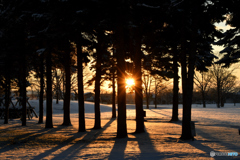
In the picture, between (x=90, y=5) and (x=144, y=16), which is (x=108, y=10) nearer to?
(x=90, y=5)

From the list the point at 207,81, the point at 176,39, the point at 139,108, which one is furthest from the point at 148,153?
the point at 207,81

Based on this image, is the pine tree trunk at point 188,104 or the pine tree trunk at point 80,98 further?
the pine tree trunk at point 80,98

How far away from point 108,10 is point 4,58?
50.9ft

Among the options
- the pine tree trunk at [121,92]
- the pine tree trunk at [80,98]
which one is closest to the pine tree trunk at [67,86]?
the pine tree trunk at [80,98]

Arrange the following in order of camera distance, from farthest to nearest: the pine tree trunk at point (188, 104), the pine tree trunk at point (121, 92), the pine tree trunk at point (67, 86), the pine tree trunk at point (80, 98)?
the pine tree trunk at point (67, 86) → the pine tree trunk at point (80, 98) → the pine tree trunk at point (121, 92) → the pine tree trunk at point (188, 104)

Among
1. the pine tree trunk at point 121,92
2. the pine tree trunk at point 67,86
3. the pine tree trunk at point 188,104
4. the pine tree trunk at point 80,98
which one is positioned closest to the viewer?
the pine tree trunk at point 188,104

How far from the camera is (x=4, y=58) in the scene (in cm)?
2453

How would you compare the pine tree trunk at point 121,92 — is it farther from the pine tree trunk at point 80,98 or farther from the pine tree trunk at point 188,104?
the pine tree trunk at point 80,98

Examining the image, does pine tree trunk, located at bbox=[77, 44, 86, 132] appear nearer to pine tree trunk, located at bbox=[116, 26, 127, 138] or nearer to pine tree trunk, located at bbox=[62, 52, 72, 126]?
pine tree trunk, located at bbox=[116, 26, 127, 138]

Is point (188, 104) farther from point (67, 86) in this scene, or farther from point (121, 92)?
point (67, 86)

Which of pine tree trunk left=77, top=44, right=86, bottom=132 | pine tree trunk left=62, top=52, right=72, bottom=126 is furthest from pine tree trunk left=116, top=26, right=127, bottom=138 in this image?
pine tree trunk left=62, top=52, right=72, bottom=126

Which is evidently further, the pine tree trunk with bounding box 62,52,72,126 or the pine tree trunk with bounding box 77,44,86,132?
the pine tree trunk with bounding box 62,52,72,126

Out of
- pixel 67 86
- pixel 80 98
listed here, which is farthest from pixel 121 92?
pixel 67 86

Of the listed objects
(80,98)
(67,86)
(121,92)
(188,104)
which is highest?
(67,86)
